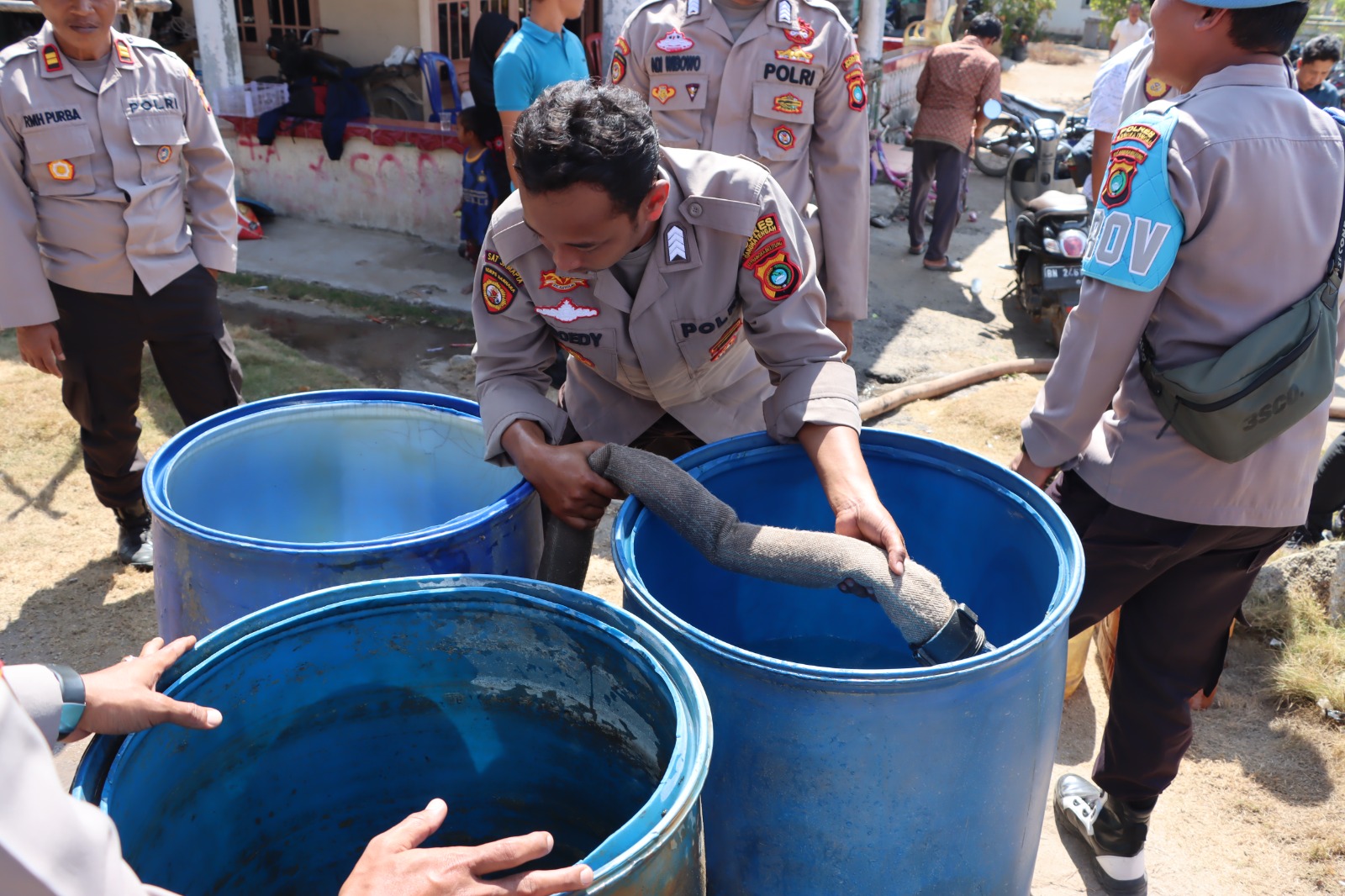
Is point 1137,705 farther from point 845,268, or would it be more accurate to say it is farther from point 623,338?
point 845,268

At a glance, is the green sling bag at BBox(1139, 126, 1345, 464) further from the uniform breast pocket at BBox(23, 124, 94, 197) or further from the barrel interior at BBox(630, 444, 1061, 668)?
the uniform breast pocket at BBox(23, 124, 94, 197)

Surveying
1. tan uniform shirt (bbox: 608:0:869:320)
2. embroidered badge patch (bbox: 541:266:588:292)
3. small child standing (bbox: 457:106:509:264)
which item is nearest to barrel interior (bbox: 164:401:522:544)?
embroidered badge patch (bbox: 541:266:588:292)

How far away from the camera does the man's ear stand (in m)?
1.67

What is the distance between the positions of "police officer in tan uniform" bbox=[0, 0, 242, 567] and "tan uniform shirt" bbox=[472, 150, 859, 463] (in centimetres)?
149

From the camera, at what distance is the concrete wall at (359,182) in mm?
6570

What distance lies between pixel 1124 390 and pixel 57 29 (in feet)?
9.17

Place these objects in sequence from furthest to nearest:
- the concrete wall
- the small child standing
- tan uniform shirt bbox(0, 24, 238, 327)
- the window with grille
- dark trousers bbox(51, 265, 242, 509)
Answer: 1. the window with grille
2. the concrete wall
3. the small child standing
4. dark trousers bbox(51, 265, 242, 509)
5. tan uniform shirt bbox(0, 24, 238, 327)

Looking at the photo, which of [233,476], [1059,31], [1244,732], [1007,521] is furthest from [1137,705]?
[1059,31]

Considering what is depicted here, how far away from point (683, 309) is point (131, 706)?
1.11m

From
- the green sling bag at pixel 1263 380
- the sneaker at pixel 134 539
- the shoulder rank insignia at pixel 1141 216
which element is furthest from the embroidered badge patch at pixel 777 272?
the sneaker at pixel 134 539

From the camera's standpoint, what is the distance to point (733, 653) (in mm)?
1258

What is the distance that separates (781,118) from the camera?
10.1ft

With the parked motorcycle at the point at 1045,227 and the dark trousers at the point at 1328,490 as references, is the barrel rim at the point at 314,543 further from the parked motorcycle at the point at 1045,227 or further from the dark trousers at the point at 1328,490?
the parked motorcycle at the point at 1045,227

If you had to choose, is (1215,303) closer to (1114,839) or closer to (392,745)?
(1114,839)
